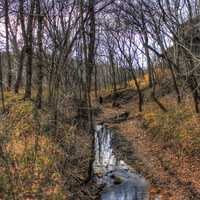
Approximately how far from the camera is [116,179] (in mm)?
12312

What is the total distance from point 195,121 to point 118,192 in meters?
6.13

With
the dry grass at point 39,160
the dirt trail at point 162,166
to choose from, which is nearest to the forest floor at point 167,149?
the dirt trail at point 162,166

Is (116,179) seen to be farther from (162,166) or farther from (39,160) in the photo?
(39,160)

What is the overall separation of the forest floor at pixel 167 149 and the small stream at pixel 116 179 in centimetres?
33

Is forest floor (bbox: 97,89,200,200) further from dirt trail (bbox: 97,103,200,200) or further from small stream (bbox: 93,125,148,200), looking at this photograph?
small stream (bbox: 93,125,148,200)

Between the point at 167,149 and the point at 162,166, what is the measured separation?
1977 mm

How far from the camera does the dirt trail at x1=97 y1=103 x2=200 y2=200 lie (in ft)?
34.8

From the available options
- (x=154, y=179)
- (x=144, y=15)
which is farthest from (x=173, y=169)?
(x=144, y=15)

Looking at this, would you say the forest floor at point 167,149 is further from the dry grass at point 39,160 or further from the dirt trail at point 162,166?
the dry grass at point 39,160

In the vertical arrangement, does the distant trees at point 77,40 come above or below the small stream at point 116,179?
above

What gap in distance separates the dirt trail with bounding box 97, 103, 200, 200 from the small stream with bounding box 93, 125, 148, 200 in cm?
33

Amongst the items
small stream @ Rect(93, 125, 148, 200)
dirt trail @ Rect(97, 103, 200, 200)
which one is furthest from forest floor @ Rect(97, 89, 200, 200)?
small stream @ Rect(93, 125, 148, 200)

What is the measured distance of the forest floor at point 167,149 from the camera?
1100 centimetres

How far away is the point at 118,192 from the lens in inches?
430
